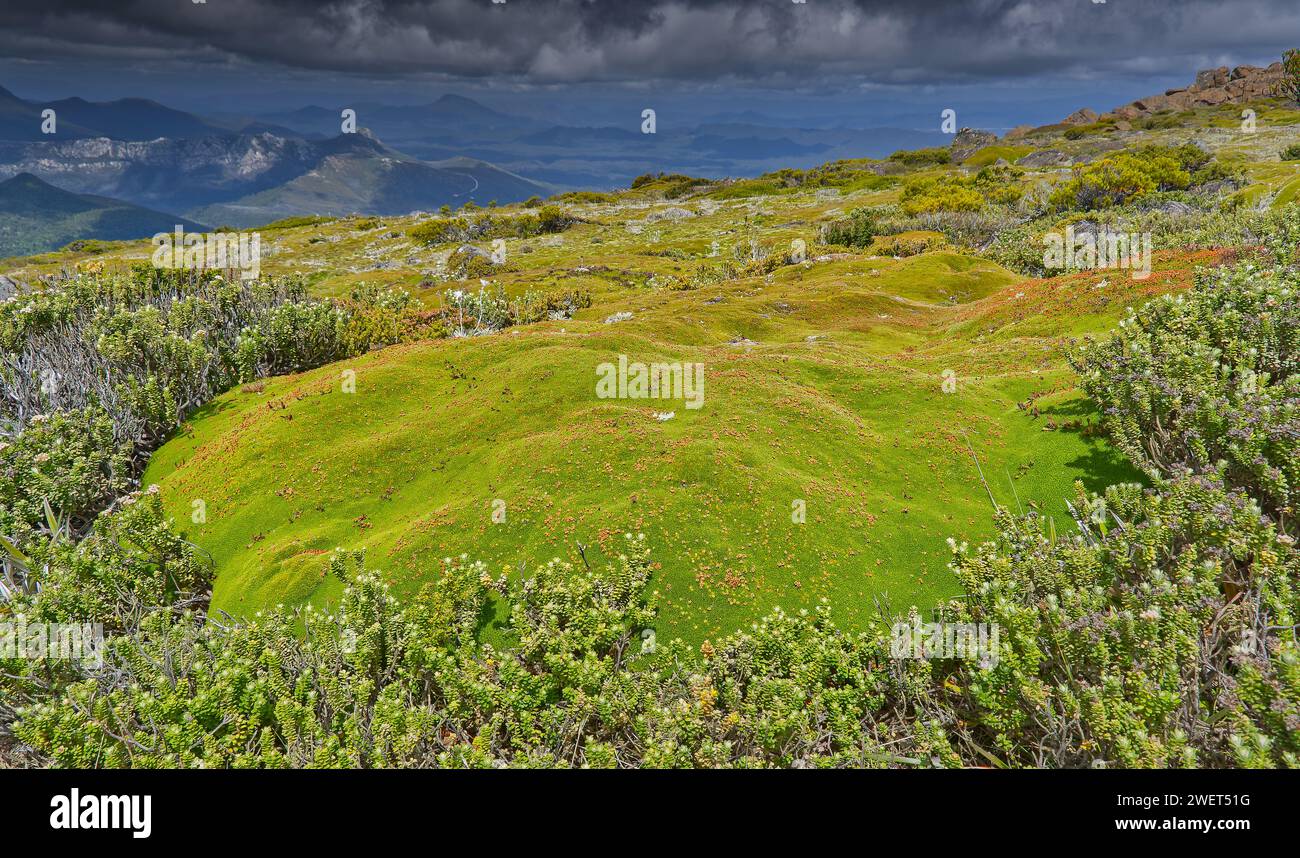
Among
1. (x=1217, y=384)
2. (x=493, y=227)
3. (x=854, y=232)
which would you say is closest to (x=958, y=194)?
(x=854, y=232)

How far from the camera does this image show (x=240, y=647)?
462 inches

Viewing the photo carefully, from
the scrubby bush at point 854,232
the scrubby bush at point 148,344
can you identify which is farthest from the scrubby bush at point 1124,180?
the scrubby bush at point 148,344

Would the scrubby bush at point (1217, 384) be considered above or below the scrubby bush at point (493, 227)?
below

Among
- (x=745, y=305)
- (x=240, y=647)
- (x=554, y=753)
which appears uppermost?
(x=745, y=305)

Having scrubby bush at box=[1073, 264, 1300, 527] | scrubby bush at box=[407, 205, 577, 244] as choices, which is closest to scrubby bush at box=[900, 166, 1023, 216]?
scrubby bush at box=[407, 205, 577, 244]

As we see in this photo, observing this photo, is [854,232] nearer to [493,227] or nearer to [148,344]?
[493,227]

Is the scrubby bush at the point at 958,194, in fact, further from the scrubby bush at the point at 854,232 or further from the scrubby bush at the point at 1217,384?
the scrubby bush at the point at 1217,384

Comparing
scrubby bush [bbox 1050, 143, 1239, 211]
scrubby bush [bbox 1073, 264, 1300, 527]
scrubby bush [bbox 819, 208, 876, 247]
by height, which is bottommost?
scrubby bush [bbox 1073, 264, 1300, 527]

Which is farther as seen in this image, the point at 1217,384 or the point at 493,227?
the point at 493,227

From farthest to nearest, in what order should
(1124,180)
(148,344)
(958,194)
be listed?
(958,194), (1124,180), (148,344)

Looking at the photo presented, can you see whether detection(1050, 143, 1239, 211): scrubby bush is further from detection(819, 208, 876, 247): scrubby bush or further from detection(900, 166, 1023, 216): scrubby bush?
detection(819, 208, 876, 247): scrubby bush

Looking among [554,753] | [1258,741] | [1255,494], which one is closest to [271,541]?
[554,753]

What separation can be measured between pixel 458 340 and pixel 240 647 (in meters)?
20.8

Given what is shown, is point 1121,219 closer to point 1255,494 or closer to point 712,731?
point 1255,494
